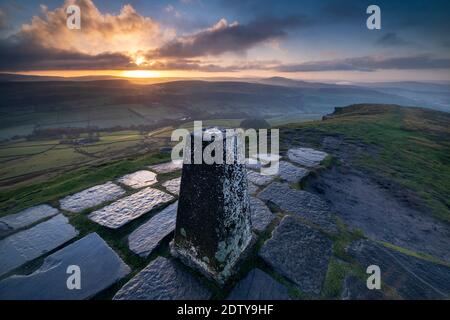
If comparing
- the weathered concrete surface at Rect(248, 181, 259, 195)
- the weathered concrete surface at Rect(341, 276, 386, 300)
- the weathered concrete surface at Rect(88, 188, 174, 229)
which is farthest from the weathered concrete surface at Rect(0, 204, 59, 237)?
the weathered concrete surface at Rect(341, 276, 386, 300)

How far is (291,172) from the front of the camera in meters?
5.72

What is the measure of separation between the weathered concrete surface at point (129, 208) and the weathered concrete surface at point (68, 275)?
18.3 inches

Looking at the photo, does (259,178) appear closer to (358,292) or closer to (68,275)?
(358,292)

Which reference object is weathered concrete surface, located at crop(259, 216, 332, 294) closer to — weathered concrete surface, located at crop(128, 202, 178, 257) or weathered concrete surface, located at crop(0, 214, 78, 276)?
weathered concrete surface, located at crop(128, 202, 178, 257)

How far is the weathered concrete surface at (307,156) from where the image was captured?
6397mm

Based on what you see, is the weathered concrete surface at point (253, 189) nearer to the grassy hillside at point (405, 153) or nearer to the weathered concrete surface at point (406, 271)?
the weathered concrete surface at point (406, 271)

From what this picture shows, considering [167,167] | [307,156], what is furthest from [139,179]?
[307,156]

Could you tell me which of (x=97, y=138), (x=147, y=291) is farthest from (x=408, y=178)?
(x=97, y=138)

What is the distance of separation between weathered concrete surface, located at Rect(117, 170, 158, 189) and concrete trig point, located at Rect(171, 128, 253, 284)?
101 inches

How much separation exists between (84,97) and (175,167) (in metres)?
149

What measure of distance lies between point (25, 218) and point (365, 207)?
6.74 meters

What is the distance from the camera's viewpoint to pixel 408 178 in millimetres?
6074

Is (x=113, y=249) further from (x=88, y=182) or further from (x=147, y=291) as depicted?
(x=88, y=182)

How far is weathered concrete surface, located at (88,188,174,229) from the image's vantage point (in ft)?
12.5
